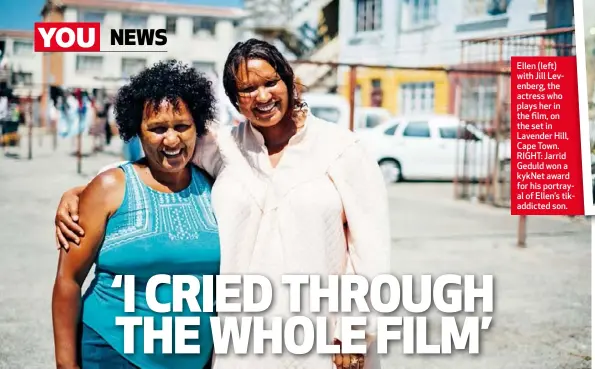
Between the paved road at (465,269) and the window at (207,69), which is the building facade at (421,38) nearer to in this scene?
the paved road at (465,269)

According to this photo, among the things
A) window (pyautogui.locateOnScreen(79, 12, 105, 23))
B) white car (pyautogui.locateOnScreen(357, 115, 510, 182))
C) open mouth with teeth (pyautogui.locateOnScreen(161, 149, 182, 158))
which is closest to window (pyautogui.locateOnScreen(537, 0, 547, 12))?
window (pyautogui.locateOnScreen(79, 12, 105, 23))

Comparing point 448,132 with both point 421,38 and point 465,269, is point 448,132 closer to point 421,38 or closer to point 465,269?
point 421,38

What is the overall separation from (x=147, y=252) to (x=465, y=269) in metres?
4.06

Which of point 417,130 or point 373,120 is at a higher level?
point 373,120

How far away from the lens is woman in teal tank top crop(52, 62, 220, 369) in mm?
1791

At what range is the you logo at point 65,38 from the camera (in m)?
3.03

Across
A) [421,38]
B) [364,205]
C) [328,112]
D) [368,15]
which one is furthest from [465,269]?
[328,112]

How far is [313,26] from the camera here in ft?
56.7

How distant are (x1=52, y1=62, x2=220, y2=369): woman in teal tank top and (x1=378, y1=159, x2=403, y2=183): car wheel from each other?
391 inches

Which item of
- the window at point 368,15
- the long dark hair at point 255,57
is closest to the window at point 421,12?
the window at point 368,15

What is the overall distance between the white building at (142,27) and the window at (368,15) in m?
1.93

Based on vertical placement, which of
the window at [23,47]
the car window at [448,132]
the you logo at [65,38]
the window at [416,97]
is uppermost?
the window at [416,97]

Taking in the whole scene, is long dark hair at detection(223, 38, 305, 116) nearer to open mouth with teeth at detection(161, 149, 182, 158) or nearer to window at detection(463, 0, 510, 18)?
open mouth with teeth at detection(161, 149, 182, 158)

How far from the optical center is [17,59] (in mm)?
5902
